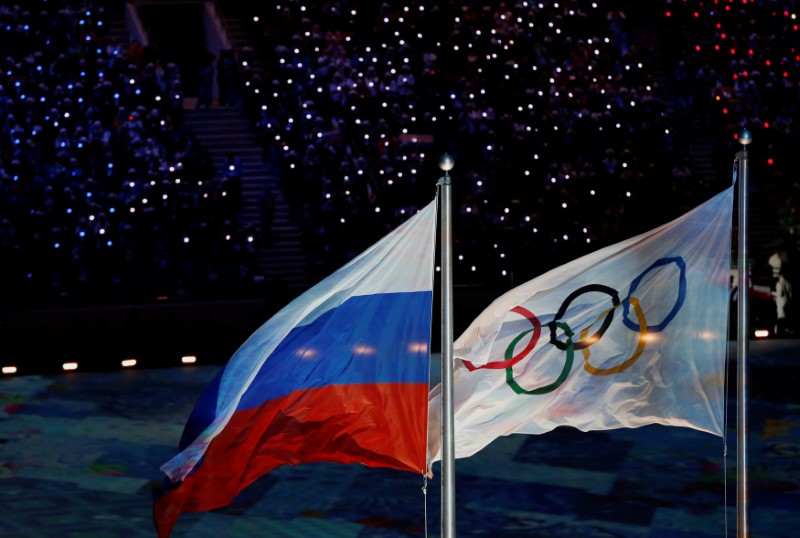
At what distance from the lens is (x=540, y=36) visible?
3281 cm

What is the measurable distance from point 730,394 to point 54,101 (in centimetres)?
1540

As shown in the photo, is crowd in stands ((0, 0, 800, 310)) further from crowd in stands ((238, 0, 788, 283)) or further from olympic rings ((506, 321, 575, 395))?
olympic rings ((506, 321, 575, 395))

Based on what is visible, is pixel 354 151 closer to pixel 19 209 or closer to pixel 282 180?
pixel 282 180

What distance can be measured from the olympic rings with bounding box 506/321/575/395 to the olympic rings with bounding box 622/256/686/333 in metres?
0.44

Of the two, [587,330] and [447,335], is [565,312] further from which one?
[447,335]

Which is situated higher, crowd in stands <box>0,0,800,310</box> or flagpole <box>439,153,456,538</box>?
crowd in stands <box>0,0,800,310</box>

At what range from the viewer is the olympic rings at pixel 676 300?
9945 millimetres

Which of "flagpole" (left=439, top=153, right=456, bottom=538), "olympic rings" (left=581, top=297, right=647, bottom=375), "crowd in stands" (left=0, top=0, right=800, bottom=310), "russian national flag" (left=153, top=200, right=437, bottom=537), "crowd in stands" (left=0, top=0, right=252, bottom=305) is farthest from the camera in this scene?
"crowd in stands" (left=0, top=0, right=800, bottom=310)

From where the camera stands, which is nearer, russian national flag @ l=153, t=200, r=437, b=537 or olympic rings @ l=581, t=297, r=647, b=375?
russian national flag @ l=153, t=200, r=437, b=537

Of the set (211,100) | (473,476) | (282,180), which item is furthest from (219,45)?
(473,476)

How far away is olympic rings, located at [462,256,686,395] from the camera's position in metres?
9.85

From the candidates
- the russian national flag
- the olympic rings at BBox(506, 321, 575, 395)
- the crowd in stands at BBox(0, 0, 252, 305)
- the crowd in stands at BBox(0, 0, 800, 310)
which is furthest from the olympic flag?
the crowd in stands at BBox(0, 0, 800, 310)

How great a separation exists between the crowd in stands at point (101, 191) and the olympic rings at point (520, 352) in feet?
53.9

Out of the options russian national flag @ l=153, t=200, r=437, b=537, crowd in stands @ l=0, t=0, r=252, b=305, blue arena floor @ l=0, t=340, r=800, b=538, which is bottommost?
blue arena floor @ l=0, t=340, r=800, b=538
